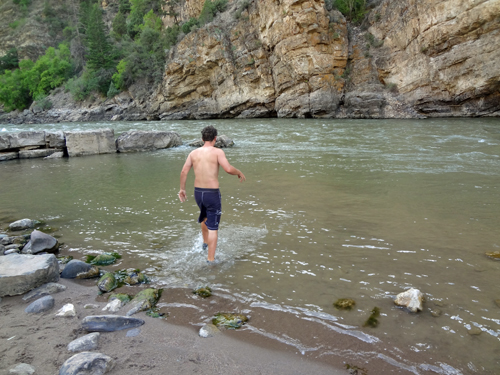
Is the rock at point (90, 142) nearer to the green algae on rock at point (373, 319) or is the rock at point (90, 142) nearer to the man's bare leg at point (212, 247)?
the man's bare leg at point (212, 247)

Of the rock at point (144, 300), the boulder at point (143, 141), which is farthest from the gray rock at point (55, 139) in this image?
the rock at point (144, 300)

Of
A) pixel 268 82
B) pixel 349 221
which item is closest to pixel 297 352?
pixel 349 221

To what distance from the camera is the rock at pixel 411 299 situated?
2.85m

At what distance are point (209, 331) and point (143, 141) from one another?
1125cm

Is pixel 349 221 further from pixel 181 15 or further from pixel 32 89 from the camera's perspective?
pixel 32 89

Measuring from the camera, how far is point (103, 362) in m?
2.23

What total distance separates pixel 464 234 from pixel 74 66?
6207cm

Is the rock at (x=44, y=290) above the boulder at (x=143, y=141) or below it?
below

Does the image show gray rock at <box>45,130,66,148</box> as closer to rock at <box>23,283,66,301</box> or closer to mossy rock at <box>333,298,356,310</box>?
rock at <box>23,283,66,301</box>

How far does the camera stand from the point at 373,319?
Answer: 2779 mm

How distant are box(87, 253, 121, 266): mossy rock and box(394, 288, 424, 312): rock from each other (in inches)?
120

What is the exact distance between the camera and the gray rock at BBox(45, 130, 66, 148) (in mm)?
12531

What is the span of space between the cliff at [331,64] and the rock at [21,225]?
2449cm

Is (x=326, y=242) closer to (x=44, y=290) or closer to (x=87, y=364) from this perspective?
(x=87, y=364)
